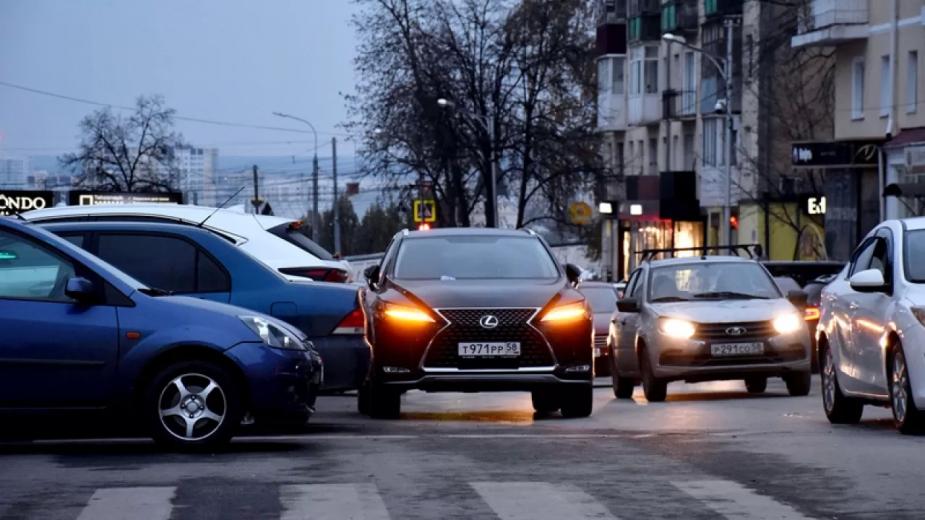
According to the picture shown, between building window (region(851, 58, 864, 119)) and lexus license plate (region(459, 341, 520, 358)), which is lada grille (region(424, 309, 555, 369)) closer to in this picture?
lexus license plate (region(459, 341, 520, 358))

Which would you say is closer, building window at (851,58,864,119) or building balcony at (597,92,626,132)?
building window at (851,58,864,119)

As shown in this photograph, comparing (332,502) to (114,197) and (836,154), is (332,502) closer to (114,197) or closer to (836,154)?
(114,197)

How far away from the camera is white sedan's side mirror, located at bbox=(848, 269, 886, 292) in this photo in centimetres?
1582

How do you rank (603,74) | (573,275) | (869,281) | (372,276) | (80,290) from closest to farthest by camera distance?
(80,290) → (869,281) → (573,275) → (372,276) → (603,74)

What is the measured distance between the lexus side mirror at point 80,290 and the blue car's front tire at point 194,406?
2.14ft

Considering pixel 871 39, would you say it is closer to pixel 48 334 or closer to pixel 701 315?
pixel 701 315

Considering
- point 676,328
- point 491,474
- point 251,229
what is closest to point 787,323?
point 676,328

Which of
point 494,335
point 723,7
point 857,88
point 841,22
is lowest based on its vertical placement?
point 494,335

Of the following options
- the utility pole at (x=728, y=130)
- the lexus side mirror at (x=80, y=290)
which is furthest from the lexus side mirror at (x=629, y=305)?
the utility pole at (x=728, y=130)

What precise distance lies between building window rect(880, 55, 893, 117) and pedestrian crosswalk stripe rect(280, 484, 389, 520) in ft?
142

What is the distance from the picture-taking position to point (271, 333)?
13.9 metres

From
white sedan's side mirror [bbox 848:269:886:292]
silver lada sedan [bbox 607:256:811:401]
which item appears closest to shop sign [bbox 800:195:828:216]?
silver lada sedan [bbox 607:256:811:401]

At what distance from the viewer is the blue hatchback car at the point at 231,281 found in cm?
1617

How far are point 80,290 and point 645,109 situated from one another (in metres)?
70.0
